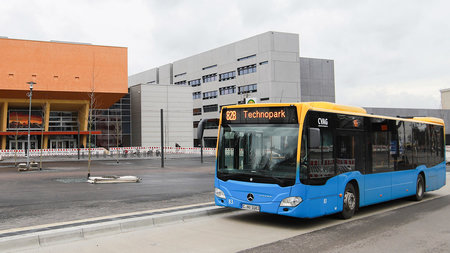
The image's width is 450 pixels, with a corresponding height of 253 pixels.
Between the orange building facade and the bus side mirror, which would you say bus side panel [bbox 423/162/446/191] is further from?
the orange building facade

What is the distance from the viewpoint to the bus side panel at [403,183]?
1113cm

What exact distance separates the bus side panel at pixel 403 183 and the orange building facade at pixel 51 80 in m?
39.1

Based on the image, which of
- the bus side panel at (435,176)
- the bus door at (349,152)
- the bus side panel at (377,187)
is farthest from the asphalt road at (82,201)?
the bus side panel at (435,176)

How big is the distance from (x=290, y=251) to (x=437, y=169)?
9427mm

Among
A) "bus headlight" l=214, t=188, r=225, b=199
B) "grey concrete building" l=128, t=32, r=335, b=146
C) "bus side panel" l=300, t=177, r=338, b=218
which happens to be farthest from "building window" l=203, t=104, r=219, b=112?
"bus side panel" l=300, t=177, r=338, b=218

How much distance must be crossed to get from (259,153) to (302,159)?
0.93 meters

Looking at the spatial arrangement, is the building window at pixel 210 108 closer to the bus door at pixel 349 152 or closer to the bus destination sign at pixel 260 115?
the bus door at pixel 349 152

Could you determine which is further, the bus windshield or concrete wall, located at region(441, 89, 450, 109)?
concrete wall, located at region(441, 89, 450, 109)

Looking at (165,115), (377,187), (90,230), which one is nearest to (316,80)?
(165,115)

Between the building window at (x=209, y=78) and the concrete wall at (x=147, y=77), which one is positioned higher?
the concrete wall at (x=147, y=77)

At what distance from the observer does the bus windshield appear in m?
8.19

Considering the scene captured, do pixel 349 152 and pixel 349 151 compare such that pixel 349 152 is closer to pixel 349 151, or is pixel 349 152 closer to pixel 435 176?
pixel 349 151

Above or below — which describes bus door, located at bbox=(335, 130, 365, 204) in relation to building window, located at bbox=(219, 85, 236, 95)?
below

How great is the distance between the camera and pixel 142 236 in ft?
24.6
